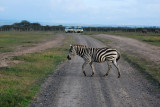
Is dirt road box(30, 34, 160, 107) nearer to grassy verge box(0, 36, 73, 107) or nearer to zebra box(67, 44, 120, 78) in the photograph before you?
grassy verge box(0, 36, 73, 107)

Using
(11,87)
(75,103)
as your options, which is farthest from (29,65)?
(75,103)

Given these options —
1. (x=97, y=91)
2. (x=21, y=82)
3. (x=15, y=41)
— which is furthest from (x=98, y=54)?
(x=15, y=41)

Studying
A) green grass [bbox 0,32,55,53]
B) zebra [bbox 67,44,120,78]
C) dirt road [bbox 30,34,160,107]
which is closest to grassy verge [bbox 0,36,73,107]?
dirt road [bbox 30,34,160,107]

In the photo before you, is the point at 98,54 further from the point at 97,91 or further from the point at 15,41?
the point at 15,41

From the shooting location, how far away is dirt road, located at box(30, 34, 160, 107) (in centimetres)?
748

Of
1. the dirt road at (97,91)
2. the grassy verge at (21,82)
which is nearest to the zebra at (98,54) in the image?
the dirt road at (97,91)

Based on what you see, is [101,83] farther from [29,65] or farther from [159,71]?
[29,65]

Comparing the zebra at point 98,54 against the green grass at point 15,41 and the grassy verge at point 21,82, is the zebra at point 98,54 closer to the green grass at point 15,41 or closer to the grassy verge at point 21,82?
the grassy verge at point 21,82

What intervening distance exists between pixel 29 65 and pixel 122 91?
6.71m

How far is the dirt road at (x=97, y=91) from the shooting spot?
24.6 feet

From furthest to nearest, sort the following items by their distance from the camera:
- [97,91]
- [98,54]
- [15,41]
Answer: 1. [15,41]
2. [98,54]
3. [97,91]

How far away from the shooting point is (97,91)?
28.9ft

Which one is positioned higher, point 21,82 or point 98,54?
point 98,54

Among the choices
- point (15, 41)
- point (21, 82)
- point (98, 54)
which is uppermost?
point (98, 54)
